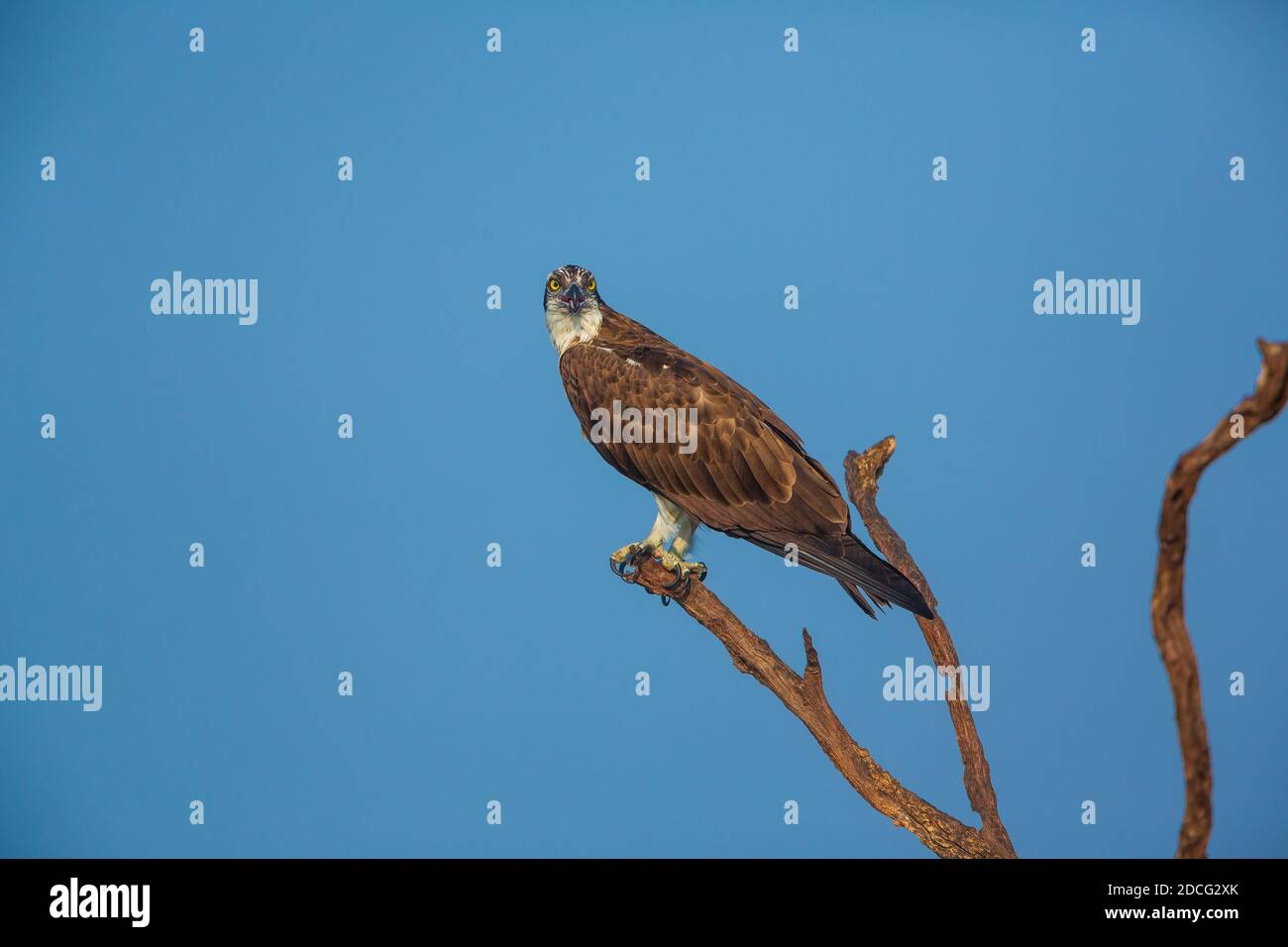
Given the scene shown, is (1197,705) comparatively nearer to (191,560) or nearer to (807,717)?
(807,717)

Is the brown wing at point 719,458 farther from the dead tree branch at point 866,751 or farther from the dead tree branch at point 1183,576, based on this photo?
the dead tree branch at point 1183,576

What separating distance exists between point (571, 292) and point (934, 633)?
1976 mm

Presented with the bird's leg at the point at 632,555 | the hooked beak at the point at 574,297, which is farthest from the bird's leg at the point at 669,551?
the hooked beak at the point at 574,297

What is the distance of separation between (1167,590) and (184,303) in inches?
191

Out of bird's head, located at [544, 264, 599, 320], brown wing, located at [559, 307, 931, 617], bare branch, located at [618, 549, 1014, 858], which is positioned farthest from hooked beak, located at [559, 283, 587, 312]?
bare branch, located at [618, 549, 1014, 858]

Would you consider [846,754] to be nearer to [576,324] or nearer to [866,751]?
[866,751]

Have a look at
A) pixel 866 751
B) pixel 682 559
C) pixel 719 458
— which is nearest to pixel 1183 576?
pixel 866 751

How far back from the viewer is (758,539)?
4.68m

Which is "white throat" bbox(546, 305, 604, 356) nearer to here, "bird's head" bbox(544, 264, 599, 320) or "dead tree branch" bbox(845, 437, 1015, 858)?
"bird's head" bbox(544, 264, 599, 320)

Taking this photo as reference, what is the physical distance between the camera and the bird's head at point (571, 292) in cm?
498

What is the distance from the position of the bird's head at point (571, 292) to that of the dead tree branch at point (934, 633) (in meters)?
1.25

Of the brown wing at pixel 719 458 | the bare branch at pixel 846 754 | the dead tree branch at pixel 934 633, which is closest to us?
the bare branch at pixel 846 754

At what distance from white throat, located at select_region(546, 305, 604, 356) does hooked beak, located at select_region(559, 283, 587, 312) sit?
0.09 m
